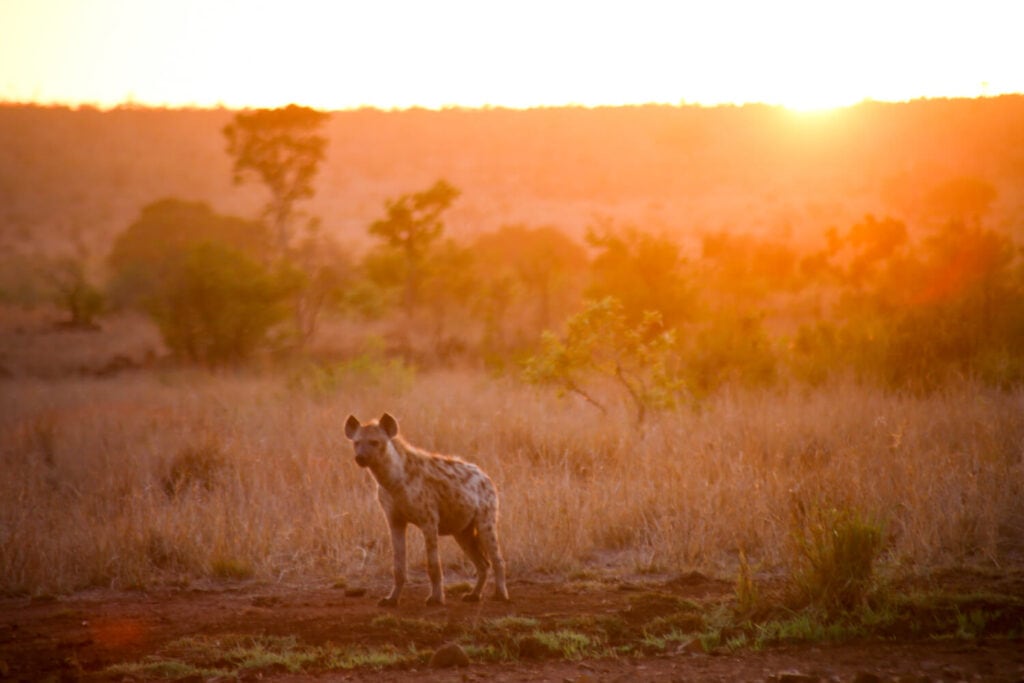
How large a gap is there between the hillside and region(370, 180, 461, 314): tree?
1985 centimetres

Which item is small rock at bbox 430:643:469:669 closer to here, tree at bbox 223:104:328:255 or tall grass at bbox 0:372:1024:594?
tall grass at bbox 0:372:1024:594

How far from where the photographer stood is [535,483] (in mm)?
9562

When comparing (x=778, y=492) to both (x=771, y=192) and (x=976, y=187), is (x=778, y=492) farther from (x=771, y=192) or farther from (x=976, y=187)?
(x=771, y=192)

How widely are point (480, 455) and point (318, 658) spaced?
5.38 metres

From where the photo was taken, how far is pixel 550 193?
6794cm

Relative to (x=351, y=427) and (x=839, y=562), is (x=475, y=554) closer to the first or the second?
(x=351, y=427)

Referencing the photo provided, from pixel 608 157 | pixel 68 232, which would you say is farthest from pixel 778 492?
pixel 608 157

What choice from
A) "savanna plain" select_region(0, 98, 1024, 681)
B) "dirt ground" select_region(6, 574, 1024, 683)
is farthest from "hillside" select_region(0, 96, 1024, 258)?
"dirt ground" select_region(6, 574, 1024, 683)

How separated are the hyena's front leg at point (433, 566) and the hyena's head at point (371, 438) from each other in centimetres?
A: 64

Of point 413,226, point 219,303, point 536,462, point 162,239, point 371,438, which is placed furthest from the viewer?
point 162,239

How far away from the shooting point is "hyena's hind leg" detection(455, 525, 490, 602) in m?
7.39

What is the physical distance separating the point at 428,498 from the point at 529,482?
113 inches

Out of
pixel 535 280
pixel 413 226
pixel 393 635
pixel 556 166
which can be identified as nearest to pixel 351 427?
pixel 393 635

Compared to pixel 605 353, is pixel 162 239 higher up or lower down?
higher up
